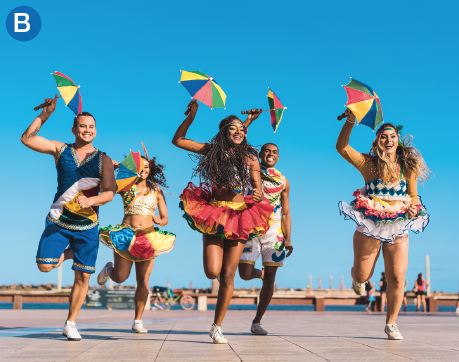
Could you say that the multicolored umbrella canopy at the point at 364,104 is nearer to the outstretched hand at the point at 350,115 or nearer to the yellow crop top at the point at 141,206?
the outstretched hand at the point at 350,115

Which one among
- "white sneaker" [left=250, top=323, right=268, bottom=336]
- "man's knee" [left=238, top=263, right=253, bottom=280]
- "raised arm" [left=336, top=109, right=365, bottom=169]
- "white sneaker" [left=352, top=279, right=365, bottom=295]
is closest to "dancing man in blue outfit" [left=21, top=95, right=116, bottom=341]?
"man's knee" [left=238, top=263, right=253, bottom=280]

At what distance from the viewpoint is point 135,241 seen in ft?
21.3

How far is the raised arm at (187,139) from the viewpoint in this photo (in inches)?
211

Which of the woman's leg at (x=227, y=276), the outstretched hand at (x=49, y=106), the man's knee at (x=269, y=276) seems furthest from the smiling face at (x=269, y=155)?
the outstretched hand at (x=49, y=106)

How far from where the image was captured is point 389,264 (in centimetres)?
559

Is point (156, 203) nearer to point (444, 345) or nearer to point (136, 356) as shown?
point (136, 356)

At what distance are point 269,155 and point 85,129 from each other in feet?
8.35

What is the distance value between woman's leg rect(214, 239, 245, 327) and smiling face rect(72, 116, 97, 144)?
1961mm

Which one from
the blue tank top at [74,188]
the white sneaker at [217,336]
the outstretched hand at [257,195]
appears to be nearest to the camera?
the white sneaker at [217,336]

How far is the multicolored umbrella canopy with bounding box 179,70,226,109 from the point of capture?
18.2 feet

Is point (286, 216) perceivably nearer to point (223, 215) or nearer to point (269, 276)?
point (269, 276)

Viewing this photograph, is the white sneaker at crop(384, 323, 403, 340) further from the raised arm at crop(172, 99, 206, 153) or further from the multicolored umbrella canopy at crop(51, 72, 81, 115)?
the multicolored umbrella canopy at crop(51, 72, 81, 115)

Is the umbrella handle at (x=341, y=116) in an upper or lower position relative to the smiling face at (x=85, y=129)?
upper

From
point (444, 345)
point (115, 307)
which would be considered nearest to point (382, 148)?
point (444, 345)
